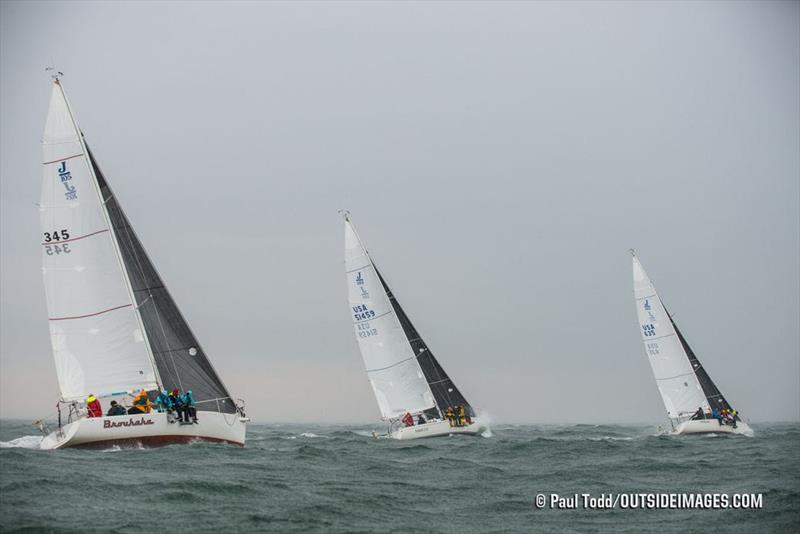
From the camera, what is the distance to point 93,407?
26.4 meters

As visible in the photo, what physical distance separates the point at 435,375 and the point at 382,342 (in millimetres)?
3853

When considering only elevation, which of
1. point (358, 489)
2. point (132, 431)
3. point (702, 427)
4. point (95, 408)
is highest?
point (95, 408)

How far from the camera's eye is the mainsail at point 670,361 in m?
52.3

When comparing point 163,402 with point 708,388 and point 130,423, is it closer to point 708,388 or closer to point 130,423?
point 130,423

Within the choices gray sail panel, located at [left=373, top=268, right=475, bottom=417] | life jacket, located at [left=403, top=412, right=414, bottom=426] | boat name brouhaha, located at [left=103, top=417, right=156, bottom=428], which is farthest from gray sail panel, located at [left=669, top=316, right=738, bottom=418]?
boat name brouhaha, located at [left=103, top=417, right=156, bottom=428]

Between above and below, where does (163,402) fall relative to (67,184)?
below

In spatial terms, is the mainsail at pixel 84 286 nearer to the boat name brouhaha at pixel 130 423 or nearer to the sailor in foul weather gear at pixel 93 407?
the sailor in foul weather gear at pixel 93 407

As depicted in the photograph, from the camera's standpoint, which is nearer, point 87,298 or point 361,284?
point 87,298

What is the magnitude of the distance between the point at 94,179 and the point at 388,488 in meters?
14.6

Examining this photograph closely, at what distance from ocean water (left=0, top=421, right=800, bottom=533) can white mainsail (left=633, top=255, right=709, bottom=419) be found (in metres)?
21.2

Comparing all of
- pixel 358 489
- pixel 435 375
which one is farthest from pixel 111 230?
pixel 435 375

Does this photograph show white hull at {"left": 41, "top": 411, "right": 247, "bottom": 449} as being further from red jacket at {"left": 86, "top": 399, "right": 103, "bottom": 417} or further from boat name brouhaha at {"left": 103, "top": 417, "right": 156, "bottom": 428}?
red jacket at {"left": 86, "top": 399, "right": 103, "bottom": 417}

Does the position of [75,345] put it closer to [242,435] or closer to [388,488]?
[242,435]

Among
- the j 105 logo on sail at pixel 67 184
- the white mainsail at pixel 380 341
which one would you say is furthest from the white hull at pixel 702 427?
the j 105 logo on sail at pixel 67 184
